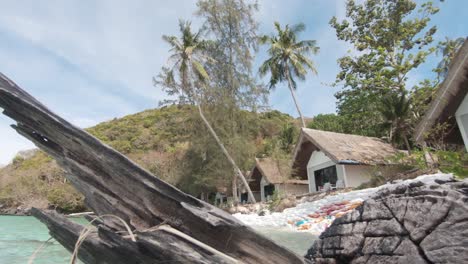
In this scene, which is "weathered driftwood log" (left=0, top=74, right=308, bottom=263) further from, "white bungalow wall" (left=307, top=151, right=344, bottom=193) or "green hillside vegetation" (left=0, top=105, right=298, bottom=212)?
"white bungalow wall" (left=307, top=151, right=344, bottom=193)

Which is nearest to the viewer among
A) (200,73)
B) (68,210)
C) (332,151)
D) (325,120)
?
(332,151)

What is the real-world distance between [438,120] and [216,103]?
1531 centimetres

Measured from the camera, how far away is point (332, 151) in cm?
1447

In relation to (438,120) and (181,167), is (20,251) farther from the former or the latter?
(181,167)

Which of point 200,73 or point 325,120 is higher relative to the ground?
point 200,73

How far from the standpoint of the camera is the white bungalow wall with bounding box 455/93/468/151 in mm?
6470

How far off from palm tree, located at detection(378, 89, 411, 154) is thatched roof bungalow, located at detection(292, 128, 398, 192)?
1365 mm

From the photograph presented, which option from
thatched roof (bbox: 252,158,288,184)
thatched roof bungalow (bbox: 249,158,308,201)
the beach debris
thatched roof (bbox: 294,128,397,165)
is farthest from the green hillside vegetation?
the beach debris

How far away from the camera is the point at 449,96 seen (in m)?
6.29

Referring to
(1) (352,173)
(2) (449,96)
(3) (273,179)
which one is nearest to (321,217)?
(2) (449,96)

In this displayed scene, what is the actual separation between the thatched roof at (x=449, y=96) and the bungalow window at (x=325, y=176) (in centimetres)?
991

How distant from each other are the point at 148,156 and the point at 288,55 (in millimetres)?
17424

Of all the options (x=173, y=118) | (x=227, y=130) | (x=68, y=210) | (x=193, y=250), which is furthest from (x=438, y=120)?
(x=68, y=210)

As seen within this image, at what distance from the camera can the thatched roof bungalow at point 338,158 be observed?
14461 millimetres
